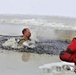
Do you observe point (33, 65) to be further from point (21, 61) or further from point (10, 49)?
point (10, 49)

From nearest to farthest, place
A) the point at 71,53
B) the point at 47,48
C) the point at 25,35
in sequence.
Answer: the point at 71,53
the point at 25,35
the point at 47,48

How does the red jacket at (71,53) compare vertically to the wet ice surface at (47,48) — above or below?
above

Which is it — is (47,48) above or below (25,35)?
below

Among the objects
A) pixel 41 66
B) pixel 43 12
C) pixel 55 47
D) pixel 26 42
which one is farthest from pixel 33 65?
pixel 43 12

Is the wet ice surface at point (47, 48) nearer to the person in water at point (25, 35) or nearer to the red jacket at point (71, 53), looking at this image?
the person in water at point (25, 35)

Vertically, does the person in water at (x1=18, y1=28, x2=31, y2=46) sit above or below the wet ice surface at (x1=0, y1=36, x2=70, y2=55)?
above

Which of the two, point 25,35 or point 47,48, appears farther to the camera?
point 47,48

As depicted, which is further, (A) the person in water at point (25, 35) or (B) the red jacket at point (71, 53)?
(A) the person in water at point (25, 35)

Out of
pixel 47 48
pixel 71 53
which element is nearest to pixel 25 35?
pixel 47 48

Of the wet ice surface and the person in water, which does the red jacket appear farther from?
the person in water

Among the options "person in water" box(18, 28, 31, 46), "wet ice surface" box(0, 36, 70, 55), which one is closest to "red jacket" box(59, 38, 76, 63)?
"wet ice surface" box(0, 36, 70, 55)

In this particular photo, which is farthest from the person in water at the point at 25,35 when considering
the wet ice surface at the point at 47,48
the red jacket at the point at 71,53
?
the red jacket at the point at 71,53

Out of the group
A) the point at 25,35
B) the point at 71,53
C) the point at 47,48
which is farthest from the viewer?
the point at 47,48

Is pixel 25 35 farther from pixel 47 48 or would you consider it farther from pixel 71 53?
pixel 71 53
